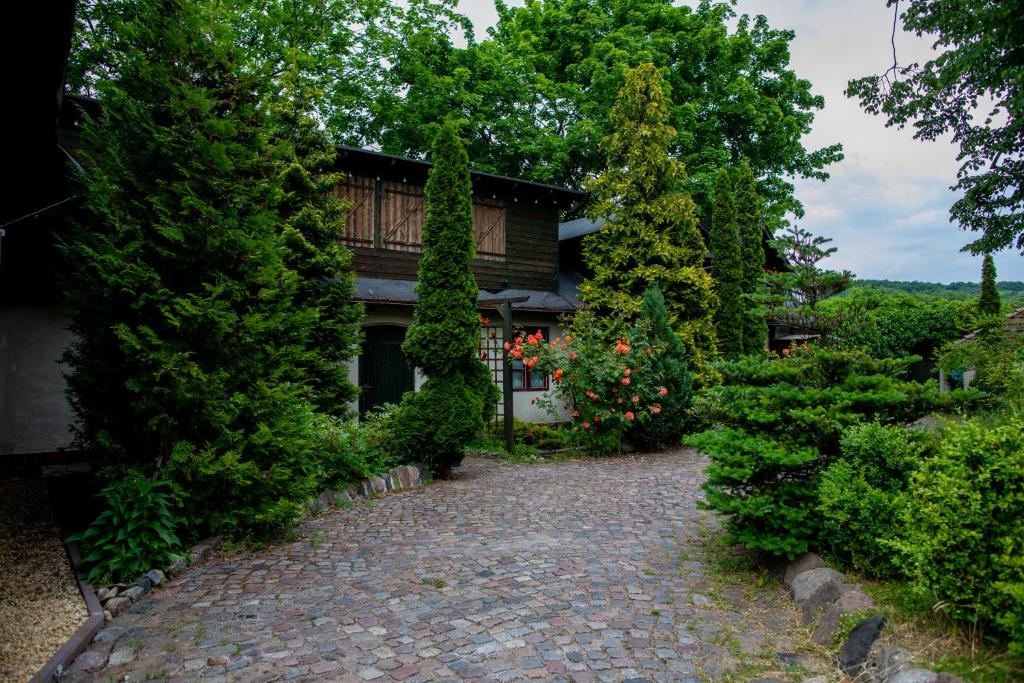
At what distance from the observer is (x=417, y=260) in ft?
45.8

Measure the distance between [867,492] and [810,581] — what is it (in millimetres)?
680

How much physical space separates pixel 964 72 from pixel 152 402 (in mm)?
12875

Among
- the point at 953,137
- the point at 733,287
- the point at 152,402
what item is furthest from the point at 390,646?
the point at 733,287

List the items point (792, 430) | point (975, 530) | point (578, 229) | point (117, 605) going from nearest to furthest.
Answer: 1. point (975, 530)
2. point (117, 605)
3. point (792, 430)
4. point (578, 229)

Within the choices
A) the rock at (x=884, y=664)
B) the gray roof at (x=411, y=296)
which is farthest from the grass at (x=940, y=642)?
the gray roof at (x=411, y=296)

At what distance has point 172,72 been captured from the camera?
511cm

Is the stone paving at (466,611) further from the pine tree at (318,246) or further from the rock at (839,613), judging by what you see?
the pine tree at (318,246)

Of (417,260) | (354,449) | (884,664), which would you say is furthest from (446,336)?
A: (884,664)

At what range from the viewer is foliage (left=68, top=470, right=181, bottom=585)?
4371mm

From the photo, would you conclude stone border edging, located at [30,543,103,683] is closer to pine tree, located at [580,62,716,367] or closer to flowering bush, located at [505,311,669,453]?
flowering bush, located at [505,311,669,453]

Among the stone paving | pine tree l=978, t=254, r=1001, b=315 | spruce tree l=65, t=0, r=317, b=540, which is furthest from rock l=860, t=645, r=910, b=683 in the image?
pine tree l=978, t=254, r=1001, b=315

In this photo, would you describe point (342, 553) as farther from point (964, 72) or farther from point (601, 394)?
point (964, 72)

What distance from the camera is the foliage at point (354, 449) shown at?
714cm

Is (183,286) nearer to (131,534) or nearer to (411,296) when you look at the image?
(131,534)
